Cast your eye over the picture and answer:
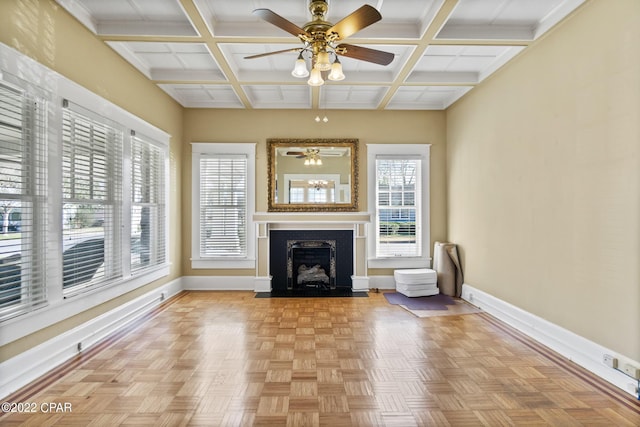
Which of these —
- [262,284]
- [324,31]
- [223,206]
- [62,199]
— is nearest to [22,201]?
[62,199]

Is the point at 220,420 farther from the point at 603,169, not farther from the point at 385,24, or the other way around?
the point at 385,24

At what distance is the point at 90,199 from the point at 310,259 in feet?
11.0

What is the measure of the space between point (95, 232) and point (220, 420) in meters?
2.33

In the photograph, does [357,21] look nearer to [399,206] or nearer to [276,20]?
[276,20]

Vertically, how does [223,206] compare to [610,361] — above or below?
above

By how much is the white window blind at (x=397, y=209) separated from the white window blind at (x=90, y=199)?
12.3 ft

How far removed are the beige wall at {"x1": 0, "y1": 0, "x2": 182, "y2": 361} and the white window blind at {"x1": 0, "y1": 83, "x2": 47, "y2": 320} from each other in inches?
13.1

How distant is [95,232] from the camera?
11.3 feet

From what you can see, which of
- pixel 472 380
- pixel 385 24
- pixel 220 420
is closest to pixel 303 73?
pixel 385 24

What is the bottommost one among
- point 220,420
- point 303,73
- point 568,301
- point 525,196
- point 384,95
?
point 220,420

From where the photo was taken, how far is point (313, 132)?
5742 mm

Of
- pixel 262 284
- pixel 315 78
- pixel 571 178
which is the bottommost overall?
pixel 262 284

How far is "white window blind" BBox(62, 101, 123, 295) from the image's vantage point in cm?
306

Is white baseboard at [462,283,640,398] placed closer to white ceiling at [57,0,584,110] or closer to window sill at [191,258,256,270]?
white ceiling at [57,0,584,110]
